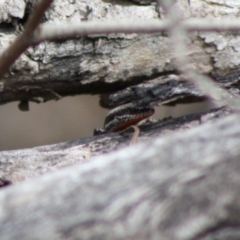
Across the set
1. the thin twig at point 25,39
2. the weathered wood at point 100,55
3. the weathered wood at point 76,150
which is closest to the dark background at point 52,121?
the weathered wood at point 100,55

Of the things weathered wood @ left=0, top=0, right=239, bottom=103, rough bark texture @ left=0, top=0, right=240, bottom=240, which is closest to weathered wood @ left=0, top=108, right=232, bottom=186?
weathered wood @ left=0, top=0, right=239, bottom=103

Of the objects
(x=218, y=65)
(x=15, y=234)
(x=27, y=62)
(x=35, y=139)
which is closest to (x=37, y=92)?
(x=27, y=62)

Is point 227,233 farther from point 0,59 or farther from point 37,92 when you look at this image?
point 37,92

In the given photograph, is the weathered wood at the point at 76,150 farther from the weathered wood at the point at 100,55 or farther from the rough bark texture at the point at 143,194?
the rough bark texture at the point at 143,194

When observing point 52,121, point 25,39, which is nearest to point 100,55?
point 25,39

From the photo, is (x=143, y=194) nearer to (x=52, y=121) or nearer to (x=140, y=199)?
(x=140, y=199)

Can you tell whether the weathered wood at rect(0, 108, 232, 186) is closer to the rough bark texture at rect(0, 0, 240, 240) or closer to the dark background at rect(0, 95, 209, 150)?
the rough bark texture at rect(0, 0, 240, 240)
